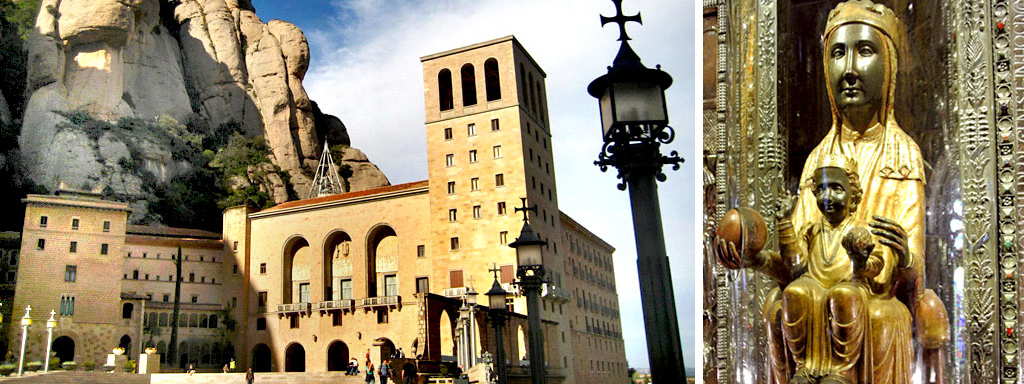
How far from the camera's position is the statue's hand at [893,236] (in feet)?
5.50

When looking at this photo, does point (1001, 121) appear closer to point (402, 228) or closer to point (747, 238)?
point (747, 238)

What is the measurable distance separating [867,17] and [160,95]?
29.4 meters

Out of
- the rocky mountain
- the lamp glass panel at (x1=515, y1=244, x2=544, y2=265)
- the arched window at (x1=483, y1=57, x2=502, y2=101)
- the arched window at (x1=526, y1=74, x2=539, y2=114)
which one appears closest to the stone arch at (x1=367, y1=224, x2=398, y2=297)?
the arched window at (x1=483, y1=57, x2=502, y2=101)

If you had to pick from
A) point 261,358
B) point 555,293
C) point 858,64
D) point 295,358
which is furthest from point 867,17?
point 261,358

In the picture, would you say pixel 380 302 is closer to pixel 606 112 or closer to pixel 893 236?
pixel 606 112

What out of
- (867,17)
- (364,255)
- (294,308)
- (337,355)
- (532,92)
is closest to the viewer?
(867,17)

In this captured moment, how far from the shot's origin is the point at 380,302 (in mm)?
21828

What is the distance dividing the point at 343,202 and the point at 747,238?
22.1 m

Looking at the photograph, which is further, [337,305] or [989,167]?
[337,305]

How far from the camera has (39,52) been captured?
83.4 ft

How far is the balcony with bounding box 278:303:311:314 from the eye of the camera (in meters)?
22.8

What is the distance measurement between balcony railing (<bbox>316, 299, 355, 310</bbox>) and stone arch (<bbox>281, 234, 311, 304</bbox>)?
3.74 ft

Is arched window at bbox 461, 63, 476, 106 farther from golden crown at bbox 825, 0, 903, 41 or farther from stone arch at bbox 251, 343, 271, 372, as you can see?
golden crown at bbox 825, 0, 903, 41

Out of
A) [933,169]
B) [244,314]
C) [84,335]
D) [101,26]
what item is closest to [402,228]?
[244,314]
